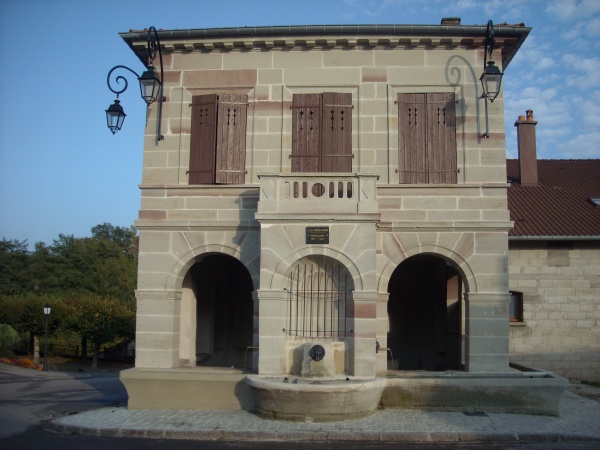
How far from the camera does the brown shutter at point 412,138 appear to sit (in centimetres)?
1263

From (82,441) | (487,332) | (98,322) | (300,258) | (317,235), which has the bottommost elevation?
(82,441)

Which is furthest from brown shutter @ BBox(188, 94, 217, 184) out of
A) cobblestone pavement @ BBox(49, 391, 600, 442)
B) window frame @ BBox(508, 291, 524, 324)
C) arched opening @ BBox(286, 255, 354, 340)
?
window frame @ BBox(508, 291, 524, 324)

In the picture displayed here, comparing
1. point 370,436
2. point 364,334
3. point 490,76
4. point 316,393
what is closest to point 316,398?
point 316,393

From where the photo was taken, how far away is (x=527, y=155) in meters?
20.4

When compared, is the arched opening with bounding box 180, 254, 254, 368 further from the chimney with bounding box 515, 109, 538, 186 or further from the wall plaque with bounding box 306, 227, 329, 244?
the chimney with bounding box 515, 109, 538, 186

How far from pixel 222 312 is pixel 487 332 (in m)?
6.93

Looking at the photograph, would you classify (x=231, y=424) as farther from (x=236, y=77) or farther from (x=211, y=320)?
(x=236, y=77)

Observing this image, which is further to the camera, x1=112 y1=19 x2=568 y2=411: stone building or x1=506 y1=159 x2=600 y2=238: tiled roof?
x1=506 y1=159 x2=600 y2=238: tiled roof

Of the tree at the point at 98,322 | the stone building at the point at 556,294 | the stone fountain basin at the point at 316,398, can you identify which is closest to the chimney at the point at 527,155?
the stone building at the point at 556,294

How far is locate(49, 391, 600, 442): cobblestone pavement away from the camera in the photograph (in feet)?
31.6

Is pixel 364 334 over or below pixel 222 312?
below

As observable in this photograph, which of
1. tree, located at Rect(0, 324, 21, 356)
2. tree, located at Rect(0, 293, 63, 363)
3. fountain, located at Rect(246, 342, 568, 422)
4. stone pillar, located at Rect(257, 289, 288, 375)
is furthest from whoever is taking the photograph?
tree, located at Rect(0, 293, 63, 363)

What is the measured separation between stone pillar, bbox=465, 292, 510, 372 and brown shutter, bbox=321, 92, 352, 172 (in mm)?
3853

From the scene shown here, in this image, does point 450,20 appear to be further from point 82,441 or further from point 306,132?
point 82,441
